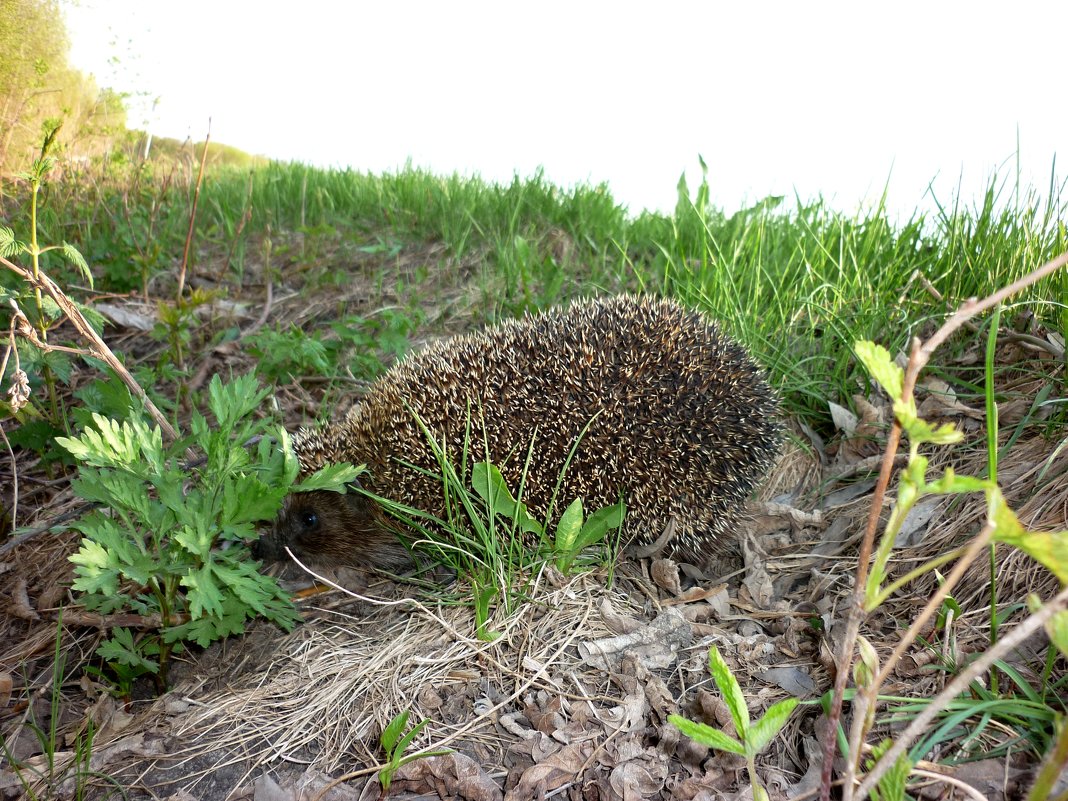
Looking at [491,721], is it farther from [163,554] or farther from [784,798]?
[163,554]

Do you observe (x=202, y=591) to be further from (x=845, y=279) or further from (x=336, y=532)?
(x=845, y=279)

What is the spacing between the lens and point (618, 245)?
678 cm

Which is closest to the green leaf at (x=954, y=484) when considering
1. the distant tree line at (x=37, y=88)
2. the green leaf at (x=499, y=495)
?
the green leaf at (x=499, y=495)

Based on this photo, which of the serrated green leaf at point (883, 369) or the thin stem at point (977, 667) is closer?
the thin stem at point (977, 667)

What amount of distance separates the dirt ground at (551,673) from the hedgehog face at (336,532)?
23 centimetres

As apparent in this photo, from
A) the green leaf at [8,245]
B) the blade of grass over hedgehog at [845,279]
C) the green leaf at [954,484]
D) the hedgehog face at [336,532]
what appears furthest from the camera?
the blade of grass over hedgehog at [845,279]

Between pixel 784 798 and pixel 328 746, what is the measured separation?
1879mm

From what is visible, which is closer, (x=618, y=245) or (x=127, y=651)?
(x=127, y=651)

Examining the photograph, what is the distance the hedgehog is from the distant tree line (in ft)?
9.04

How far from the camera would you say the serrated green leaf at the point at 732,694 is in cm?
230

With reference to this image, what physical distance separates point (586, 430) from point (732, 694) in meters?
1.79

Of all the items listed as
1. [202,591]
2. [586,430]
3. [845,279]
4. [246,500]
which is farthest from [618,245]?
[202,591]

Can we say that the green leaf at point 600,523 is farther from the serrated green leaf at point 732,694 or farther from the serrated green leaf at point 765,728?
the serrated green leaf at point 765,728

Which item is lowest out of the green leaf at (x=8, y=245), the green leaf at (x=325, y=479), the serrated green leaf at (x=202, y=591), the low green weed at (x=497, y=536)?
the serrated green leaf at (x=202, y=591)
